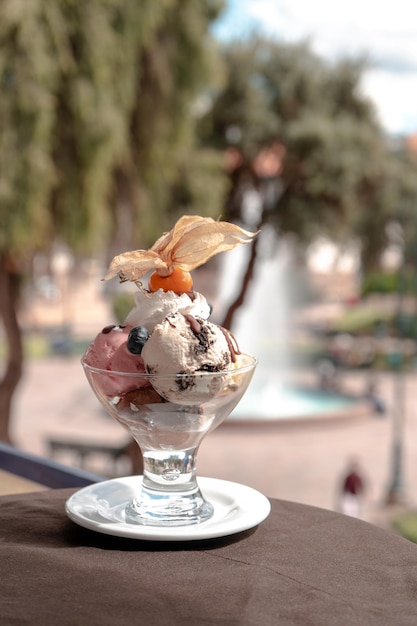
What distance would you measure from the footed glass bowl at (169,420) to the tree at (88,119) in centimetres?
490

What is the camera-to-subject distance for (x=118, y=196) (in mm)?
7410

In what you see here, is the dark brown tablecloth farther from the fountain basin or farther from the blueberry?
the fountain basin

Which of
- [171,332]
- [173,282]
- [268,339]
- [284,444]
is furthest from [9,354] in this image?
[268,339]

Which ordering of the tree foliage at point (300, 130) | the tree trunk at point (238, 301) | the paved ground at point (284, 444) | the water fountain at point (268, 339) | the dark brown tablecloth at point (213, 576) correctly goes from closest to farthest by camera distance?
the dark brown tablecloth at point (213, 576), the tree trunk at point (238, 301), the paved ground at point (284, 444), the tree foliage at point (300, 130), the water fountain at point (268, 339)

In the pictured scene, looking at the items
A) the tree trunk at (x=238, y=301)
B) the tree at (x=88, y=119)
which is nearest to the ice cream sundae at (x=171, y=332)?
the tree at (x=88, y=119)

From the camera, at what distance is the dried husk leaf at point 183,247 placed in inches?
46.4

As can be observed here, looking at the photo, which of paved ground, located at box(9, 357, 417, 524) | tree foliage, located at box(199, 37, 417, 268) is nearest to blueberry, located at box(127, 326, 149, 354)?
paved ground, located at box(9, 357, 417, 524)

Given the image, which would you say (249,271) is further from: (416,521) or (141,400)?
(141,400)

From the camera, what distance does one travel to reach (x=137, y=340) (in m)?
1.09

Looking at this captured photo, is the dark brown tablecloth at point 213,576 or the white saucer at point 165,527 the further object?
the white saucer at point 165,527

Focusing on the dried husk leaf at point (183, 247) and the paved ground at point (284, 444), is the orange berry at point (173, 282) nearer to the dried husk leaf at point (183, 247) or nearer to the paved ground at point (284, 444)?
the dried husk leaf at point (183, 247)

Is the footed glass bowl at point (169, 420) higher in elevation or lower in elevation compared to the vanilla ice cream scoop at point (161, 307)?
lower

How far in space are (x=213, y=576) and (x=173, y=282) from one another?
1.41 feet

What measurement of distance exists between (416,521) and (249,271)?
298 cm
